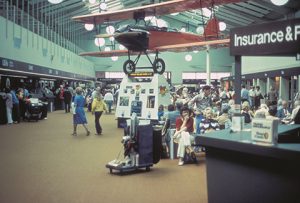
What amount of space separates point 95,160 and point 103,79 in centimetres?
2916

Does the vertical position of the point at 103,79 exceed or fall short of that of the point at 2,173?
it exceeds it

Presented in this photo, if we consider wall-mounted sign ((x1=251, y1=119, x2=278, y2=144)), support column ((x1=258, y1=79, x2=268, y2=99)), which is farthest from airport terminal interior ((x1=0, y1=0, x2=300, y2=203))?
support column ((x1=258, y1=79, x2=268, y2=99))

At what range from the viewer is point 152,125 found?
697cm

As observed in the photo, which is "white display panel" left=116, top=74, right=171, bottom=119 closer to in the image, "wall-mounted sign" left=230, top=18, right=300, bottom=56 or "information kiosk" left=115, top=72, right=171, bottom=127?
"information kiosk" left=115, top=72, right=171, bottom=127

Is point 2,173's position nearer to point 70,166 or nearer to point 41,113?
point 70,166

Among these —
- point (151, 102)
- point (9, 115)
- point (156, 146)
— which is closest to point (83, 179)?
point (156, 146)

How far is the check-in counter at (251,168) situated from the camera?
88.0 inches

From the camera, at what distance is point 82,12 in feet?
84.5

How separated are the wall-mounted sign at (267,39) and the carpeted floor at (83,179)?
2.57 meters

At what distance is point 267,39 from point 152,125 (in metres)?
4.66

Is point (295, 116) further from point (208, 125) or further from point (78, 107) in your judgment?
point (78, 107)

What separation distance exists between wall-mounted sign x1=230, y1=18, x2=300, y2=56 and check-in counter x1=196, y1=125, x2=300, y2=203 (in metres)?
0.59

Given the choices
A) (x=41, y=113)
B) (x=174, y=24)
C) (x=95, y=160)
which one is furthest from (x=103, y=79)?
(x=95, y=160)

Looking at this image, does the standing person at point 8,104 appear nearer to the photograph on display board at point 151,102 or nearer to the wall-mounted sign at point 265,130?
the photograph on display board at point 151,102
